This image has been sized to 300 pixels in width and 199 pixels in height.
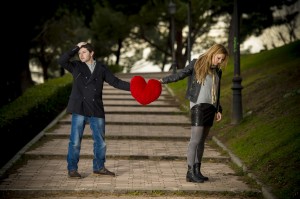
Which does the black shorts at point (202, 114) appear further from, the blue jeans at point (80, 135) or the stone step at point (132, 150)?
the stone step at point (132, 150)

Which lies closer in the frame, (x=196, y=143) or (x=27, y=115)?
(x=196, y=143)

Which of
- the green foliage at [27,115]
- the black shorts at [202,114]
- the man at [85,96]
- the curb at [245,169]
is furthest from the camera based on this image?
the green foliage at [27,115]

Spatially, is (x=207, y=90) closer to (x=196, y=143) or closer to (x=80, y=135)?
(x=196, y=143)

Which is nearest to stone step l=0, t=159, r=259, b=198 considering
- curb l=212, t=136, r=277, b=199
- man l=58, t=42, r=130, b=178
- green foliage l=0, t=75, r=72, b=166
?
curb l=212, t=136, r=277, b=199

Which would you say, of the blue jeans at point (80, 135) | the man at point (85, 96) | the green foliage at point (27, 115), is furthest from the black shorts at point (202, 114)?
the green foliage at point (27, 115)

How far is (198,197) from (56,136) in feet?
18.6

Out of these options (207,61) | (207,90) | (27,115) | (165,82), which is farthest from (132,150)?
(207,61)

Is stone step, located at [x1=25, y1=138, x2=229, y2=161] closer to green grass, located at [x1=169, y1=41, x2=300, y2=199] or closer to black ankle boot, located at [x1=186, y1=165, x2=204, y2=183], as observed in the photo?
green grass, located at [x1=169, y1=41, x2=300, y2=199]

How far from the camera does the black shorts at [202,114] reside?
295 inches

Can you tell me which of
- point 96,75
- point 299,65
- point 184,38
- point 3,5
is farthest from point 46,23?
point 96,75

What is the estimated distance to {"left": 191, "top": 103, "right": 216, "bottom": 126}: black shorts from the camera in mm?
7504

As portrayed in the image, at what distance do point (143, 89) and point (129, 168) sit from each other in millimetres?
1660

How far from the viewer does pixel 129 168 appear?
8.87m

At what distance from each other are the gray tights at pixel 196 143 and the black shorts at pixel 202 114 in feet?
0.25
